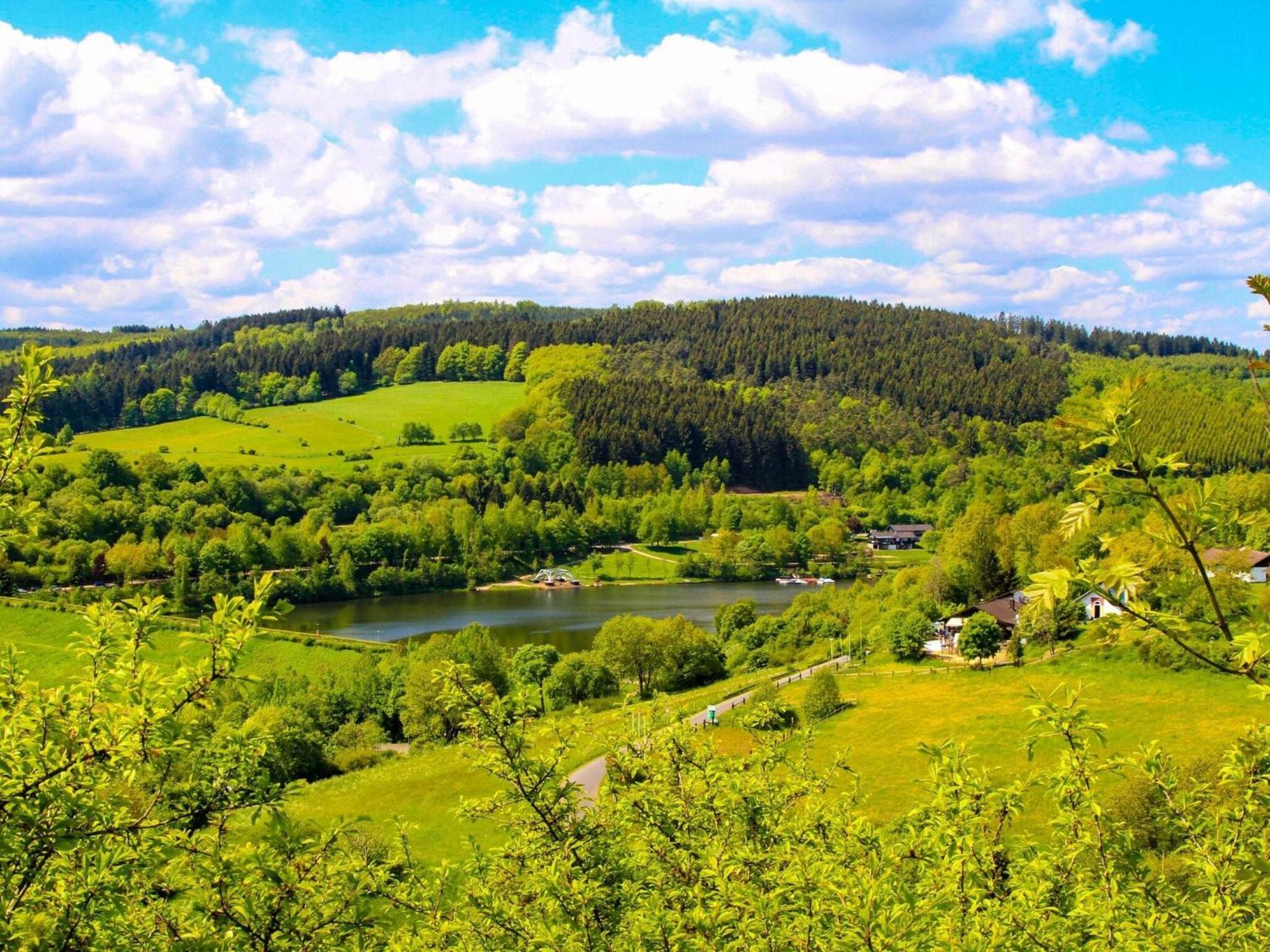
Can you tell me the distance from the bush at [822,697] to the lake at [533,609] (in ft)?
66.5

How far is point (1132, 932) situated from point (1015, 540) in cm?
4657

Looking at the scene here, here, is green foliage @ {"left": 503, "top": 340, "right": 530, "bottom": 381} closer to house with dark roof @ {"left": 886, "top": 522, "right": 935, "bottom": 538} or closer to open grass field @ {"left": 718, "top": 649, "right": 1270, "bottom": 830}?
house with dark roof @ {"left": 886, "top": 522, "right": 935, "bottom": 538}

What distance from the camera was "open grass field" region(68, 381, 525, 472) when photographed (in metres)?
97.6

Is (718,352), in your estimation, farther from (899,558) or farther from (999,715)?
(999,715)

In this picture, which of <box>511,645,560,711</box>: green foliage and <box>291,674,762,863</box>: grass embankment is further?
<box>511,645,560,711</box>: green foliage

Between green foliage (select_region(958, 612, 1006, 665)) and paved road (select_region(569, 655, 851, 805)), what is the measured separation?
5.53 m

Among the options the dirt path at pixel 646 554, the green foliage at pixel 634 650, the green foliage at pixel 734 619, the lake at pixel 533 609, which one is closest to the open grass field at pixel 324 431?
the dirt path at pixel 646 554

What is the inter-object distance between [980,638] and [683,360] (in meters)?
112

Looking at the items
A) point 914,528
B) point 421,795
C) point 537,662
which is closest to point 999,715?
A: point 421,795

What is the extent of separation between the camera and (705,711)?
32.7 metres

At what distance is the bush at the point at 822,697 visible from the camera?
31.0m

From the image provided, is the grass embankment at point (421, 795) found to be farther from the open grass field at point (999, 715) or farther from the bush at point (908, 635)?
the bush at point (908, 635)

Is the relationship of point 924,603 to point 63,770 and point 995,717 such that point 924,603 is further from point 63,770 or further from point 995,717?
point 63,770

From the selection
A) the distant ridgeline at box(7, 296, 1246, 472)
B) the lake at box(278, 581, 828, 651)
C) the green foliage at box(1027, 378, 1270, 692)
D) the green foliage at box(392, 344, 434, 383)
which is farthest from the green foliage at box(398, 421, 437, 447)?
the green foliage at box(1027, 378, 1270, 692)
